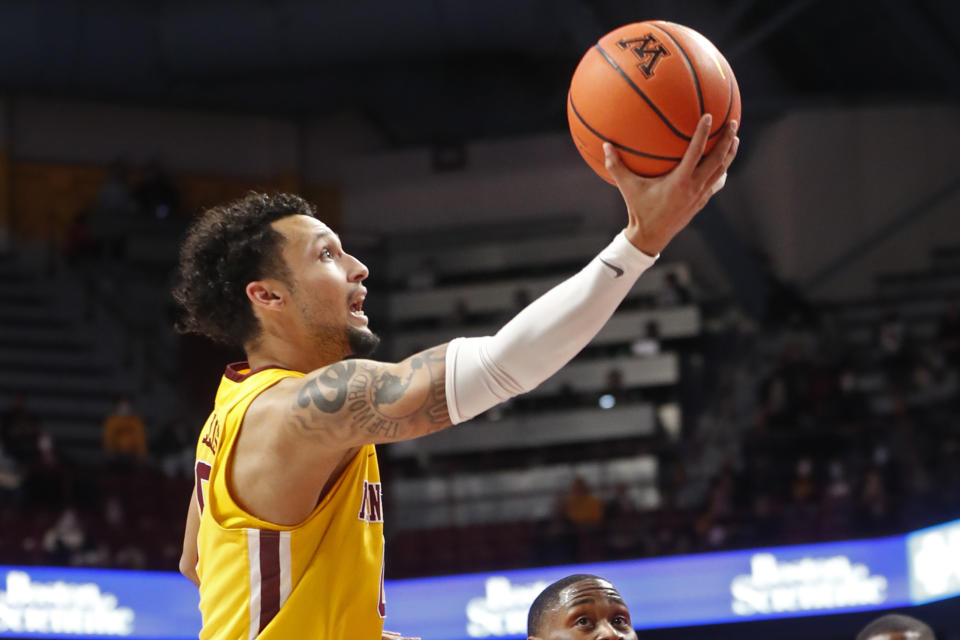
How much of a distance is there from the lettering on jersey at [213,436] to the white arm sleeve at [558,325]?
26.1 inches

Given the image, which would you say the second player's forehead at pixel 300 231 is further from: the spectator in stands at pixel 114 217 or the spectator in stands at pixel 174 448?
the spectator in stands at pixel 114 217

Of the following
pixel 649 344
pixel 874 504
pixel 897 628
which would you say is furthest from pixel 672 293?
pixel 897 628

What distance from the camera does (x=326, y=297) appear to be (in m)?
2.81

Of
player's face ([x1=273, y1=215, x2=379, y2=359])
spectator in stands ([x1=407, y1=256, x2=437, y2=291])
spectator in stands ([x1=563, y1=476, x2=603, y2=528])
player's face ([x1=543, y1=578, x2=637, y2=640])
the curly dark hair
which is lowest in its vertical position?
player's face ([x1=543, y1=578, x2=637, y2=640])

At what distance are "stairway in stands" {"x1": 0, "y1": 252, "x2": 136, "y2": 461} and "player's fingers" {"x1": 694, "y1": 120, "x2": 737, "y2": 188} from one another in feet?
43.2

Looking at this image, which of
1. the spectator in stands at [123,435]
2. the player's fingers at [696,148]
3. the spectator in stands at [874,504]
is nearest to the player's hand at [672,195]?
the player's fingers at [696,148]

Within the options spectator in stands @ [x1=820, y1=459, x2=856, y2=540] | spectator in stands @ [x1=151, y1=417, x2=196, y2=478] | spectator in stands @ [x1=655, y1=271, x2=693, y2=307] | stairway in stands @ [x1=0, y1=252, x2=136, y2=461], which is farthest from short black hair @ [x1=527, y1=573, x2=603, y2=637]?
spectator in stands @ [x1=655, y1=271, x2=693, y2=307]

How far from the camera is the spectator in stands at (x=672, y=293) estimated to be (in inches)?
622

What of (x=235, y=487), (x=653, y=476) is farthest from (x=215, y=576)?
(x=653, y=476)

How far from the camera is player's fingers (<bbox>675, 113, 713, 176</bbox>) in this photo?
2.34 metres

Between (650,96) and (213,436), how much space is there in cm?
117

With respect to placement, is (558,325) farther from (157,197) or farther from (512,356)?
(157,197)

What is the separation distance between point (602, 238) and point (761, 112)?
3273 millimetres

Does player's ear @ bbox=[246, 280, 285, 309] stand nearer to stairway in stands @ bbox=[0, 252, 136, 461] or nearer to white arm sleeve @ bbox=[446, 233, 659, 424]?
white arm sleeve @ bbox=[446, 233, 659, 424]
